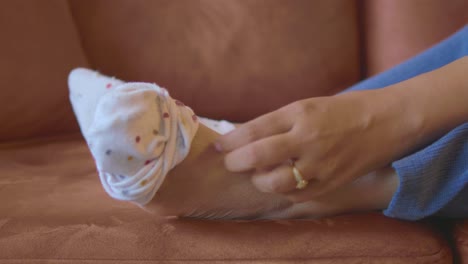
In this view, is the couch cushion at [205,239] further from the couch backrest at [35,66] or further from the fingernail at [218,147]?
the couch backrest at [35,66]

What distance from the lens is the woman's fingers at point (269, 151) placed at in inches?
19.8

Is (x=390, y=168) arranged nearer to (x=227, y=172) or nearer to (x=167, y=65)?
(x=227, y=172)

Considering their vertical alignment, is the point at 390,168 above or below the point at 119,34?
below

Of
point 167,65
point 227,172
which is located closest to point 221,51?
point 167,65

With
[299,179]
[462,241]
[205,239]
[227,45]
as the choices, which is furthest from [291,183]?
[227,45]

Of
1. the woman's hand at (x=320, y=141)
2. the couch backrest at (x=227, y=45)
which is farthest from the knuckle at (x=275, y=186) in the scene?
the couch backrest at (x=227, y=45)

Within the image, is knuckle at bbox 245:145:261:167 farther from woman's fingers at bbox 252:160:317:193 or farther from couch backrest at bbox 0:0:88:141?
couch backrest at bbox 0:0:88:141

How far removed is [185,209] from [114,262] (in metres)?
0.10

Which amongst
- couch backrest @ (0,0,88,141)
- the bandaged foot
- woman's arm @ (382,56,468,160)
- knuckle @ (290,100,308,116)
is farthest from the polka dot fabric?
couch backrest @ (0,0,88,141)

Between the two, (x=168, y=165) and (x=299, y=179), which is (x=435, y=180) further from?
(x=168, y=165)

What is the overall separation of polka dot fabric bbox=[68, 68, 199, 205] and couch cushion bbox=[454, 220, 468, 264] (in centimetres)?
33

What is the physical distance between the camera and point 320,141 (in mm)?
519

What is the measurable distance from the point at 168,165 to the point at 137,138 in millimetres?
52

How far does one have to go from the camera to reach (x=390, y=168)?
58 cm
